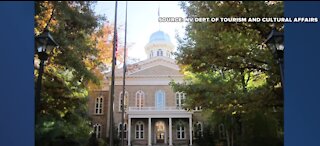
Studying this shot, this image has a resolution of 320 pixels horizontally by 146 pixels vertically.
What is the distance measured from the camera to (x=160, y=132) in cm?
230

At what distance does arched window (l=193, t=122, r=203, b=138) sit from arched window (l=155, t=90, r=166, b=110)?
0.97ft

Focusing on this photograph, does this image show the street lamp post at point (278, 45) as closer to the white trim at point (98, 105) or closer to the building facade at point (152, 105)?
the building facade at point (152, 105)

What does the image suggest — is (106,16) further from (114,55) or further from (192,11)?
(192,11)

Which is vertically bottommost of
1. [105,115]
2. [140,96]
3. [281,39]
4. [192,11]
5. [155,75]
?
[105,115]

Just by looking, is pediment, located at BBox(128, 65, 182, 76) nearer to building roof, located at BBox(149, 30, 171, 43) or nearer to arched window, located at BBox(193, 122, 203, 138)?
building roof, located at BBox(149, 30, 171, 43)

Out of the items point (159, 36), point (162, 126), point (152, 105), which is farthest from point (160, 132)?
point (159, 36)

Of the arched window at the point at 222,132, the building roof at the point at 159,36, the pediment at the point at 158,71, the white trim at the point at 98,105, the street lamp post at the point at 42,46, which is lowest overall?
the arched window at the point at 222,132

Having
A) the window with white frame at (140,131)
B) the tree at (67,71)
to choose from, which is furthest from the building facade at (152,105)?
the tree at (67,71)

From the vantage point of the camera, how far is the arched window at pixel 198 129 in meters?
2.31

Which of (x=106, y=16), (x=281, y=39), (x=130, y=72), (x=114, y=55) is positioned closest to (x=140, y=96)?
(x=130, y=72)

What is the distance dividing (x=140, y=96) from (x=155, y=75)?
218mm

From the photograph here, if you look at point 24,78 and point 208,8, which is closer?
point 24,78

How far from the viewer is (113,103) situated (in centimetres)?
223

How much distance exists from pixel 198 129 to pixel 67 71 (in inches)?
42.5
